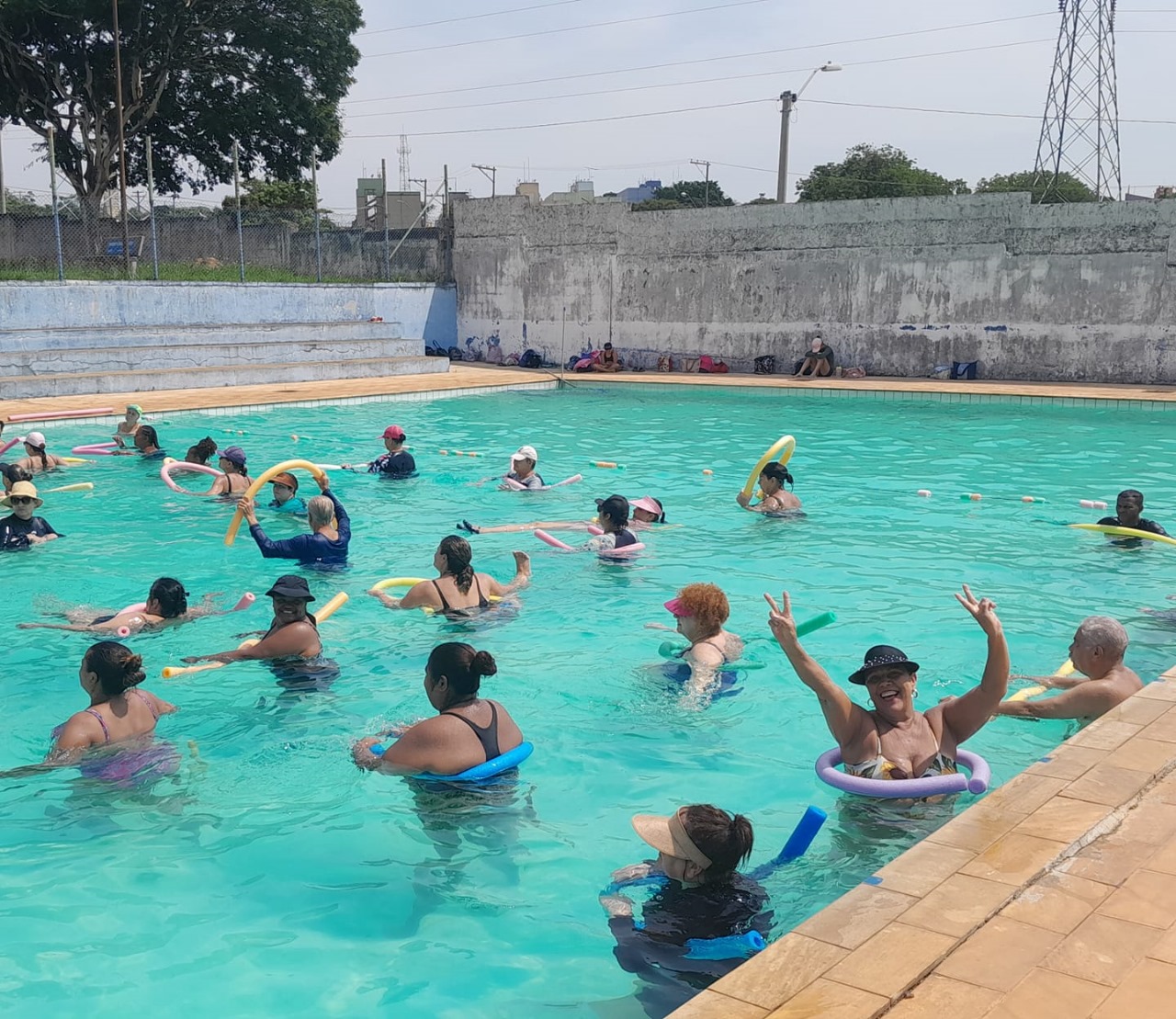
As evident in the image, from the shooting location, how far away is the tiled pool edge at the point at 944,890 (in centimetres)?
341

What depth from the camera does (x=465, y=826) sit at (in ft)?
18.6

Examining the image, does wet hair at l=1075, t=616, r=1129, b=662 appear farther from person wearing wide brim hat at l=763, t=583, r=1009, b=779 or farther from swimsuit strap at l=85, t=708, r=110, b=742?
swimsuit strap at l=85, t=708, r=110, b=742

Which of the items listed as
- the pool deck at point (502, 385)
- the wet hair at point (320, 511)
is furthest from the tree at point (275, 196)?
the wet hair at point (320, 511)

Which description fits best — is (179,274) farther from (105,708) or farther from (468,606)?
(105,708)

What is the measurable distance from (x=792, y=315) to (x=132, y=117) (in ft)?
72.8

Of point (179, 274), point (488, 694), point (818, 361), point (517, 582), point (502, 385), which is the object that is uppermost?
point (179, 274)

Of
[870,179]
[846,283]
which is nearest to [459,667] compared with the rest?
[846,283]

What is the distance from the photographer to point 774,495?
42.5 ft

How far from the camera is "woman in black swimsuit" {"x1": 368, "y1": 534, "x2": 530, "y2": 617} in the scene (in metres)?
8.68

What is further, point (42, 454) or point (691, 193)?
point (691, 193)

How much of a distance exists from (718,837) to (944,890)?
0.81 meters

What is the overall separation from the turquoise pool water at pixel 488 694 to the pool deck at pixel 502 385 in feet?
19.3

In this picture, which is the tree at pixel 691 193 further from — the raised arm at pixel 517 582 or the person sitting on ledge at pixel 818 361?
the raised arm at pixel 517 582

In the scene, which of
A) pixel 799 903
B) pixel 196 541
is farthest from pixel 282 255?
pixel 799 903
